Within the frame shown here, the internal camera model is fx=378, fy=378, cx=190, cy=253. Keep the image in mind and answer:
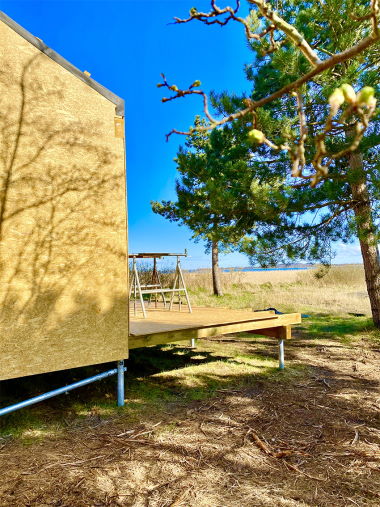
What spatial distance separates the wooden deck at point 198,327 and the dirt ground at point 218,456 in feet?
2.41

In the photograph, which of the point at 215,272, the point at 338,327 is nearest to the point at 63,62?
the point at 338,327

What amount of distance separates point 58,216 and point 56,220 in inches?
1.8

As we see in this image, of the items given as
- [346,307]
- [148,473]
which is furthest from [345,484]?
[346,307]

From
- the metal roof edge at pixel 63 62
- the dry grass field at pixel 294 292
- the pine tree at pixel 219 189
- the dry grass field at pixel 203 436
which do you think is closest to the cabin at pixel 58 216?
the metal roof edge at pixel 63 62

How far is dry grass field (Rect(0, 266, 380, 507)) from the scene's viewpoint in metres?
2.42

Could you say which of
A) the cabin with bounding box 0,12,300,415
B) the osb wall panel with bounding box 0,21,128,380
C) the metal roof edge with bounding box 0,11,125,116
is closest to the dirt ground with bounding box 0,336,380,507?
the cabin with bounding box 0,12,300,415

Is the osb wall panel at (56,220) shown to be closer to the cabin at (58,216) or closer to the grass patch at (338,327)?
the cabin at (58,216)

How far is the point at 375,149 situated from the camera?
811cm

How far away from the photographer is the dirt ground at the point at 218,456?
2381mm

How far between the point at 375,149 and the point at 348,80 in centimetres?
201

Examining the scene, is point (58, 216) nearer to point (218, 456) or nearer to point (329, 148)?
point (218, 456)

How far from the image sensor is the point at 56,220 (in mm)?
3662

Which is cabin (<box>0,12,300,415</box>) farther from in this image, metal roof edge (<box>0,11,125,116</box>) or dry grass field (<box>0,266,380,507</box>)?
dry grass field (<box>0,266,380,507</box>)

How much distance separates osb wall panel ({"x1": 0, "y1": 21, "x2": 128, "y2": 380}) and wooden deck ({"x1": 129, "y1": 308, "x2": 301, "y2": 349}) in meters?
0.34
